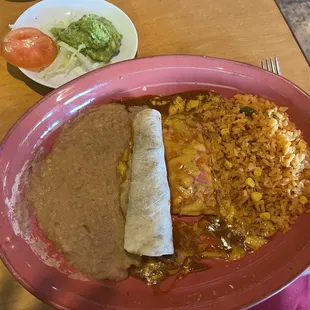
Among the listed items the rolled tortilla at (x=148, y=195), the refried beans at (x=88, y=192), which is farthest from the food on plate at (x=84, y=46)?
the rolled tortilla at (x=148, y=195)

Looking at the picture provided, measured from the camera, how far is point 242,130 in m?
1.62

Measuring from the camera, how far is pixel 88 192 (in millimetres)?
1479

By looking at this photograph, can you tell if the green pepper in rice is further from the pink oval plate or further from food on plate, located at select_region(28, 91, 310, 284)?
the pink oval plate

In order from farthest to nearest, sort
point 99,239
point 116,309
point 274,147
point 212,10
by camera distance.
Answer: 1. point 212,10
2. point 274,147
3. point 99,239
4. point 116,309

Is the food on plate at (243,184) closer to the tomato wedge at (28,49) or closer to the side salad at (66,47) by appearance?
the side salad at (66,47)

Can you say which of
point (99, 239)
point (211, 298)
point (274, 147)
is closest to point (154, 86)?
point (274, 147)

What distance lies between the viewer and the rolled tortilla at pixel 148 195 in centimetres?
135

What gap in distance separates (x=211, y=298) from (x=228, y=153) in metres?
0.56

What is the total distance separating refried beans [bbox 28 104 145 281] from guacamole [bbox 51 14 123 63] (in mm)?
300

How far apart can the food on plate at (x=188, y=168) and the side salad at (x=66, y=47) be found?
45cm

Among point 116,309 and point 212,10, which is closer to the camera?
point 116,309

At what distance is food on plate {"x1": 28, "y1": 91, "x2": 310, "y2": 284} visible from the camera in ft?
4.54

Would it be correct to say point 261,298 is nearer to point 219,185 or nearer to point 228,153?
point 219,185

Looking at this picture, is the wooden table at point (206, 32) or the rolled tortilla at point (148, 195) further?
the wooden table at point (206, 32)
